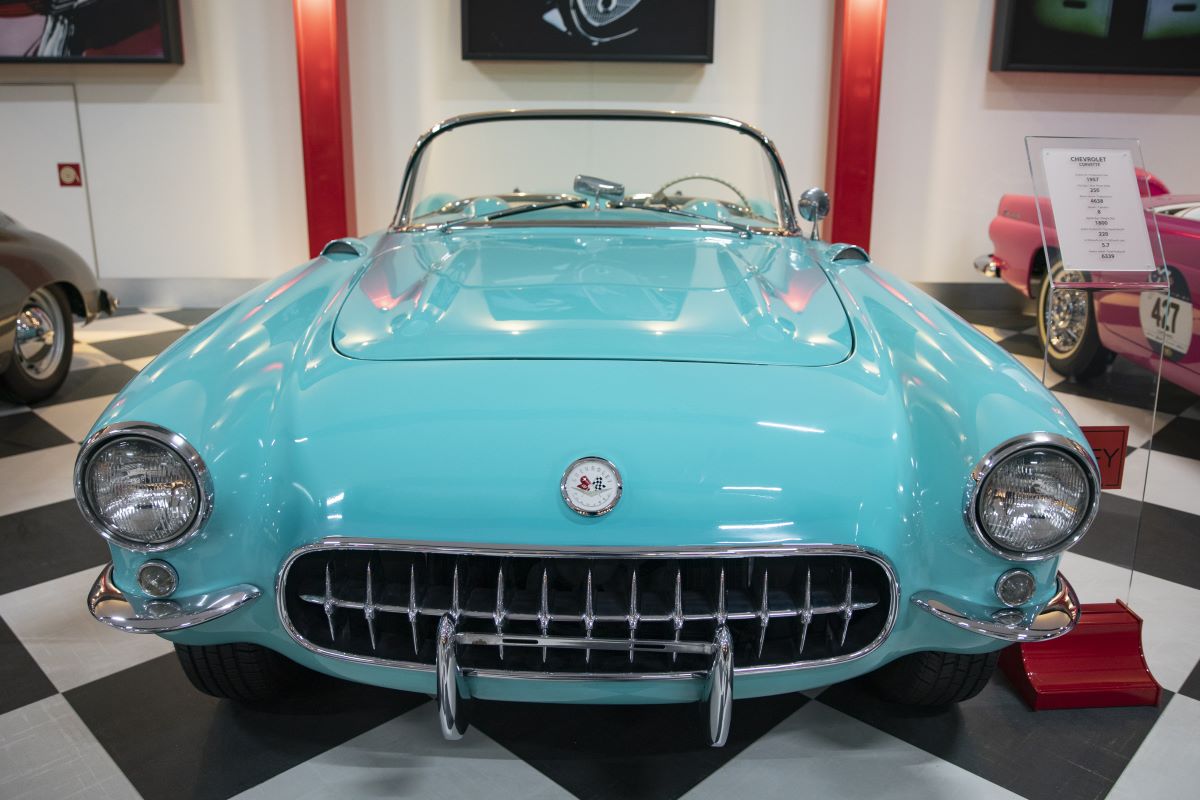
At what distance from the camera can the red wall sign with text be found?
1.72 metres

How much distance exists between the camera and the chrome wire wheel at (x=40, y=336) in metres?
3.45

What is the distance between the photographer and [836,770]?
149 cm

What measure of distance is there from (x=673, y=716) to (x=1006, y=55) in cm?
480

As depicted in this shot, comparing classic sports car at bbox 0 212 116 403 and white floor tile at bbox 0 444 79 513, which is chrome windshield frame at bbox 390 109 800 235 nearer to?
white floor tile at bbox 0 444 79 513

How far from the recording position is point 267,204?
5.38 m

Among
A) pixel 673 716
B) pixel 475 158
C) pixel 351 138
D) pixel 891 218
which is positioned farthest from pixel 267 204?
pixel 673 716

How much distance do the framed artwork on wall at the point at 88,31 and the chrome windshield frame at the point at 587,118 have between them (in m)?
3.45

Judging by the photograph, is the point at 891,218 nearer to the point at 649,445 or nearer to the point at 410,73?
the point at 410,73

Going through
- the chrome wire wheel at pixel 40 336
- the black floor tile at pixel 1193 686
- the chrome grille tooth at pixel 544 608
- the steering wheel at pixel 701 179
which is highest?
the steering wheel at pixel 701 179

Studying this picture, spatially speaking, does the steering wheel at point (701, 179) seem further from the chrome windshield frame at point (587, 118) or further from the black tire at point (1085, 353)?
the black tire at point (1085, 353)

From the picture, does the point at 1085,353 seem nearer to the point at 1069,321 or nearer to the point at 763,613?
the point at 1069,321

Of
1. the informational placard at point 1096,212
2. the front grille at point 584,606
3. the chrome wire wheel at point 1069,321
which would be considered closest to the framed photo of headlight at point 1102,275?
the informational placard at point 1096,212

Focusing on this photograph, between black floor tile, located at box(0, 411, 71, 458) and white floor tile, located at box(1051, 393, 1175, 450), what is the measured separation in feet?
10.0

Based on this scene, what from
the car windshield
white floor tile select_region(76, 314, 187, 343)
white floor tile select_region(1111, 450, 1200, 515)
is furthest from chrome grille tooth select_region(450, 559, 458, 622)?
white floor tile select_region(76, 314, 187, 343)
